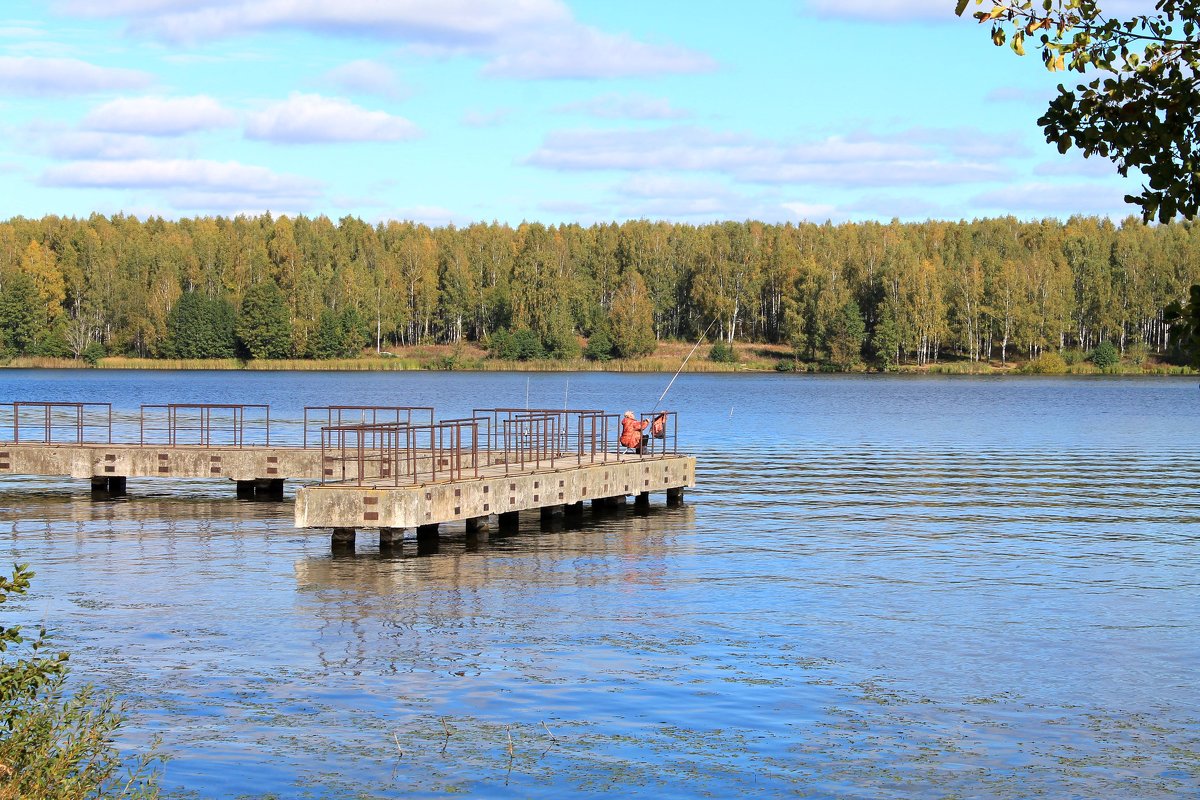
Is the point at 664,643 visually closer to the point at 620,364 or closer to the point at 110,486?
the point at 110,486

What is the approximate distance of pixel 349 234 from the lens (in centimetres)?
18888

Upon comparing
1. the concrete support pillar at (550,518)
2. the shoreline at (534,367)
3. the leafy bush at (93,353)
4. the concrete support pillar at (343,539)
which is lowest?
the concrete support pillar at (550,518)

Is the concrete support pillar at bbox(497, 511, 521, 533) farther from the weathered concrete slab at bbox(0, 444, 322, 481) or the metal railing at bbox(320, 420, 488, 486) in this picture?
the weathered concrete slab at bbox(0, 444, 322, 481)

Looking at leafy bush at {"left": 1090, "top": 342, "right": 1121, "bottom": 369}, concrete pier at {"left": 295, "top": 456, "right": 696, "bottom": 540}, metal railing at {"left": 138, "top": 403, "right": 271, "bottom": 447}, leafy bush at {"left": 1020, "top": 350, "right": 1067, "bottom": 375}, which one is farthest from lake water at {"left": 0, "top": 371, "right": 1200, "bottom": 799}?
leafy bush at {"left": 1090, "top": 342, "right": 1121, "bottom": 369}

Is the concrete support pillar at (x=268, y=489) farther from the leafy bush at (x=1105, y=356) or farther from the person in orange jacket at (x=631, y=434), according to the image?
the leafy bush at (x=1105, y=356)

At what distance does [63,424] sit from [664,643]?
5102cm

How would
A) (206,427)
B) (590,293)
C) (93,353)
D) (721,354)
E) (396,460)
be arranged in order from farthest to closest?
(590,293) < (721,354) < (93,353) < (206,427) < (396,460)

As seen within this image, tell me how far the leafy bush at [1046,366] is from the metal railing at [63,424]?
91.7 meters

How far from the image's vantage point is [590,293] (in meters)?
165

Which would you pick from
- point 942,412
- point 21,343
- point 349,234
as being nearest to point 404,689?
point 942,412

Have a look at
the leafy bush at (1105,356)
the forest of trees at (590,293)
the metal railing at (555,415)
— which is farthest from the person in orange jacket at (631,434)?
the leafy bush at (1105,356)

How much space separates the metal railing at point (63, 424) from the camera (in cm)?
4968

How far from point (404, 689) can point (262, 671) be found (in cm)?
180

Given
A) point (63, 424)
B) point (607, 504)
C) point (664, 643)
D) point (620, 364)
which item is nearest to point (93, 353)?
point (620, 364)
